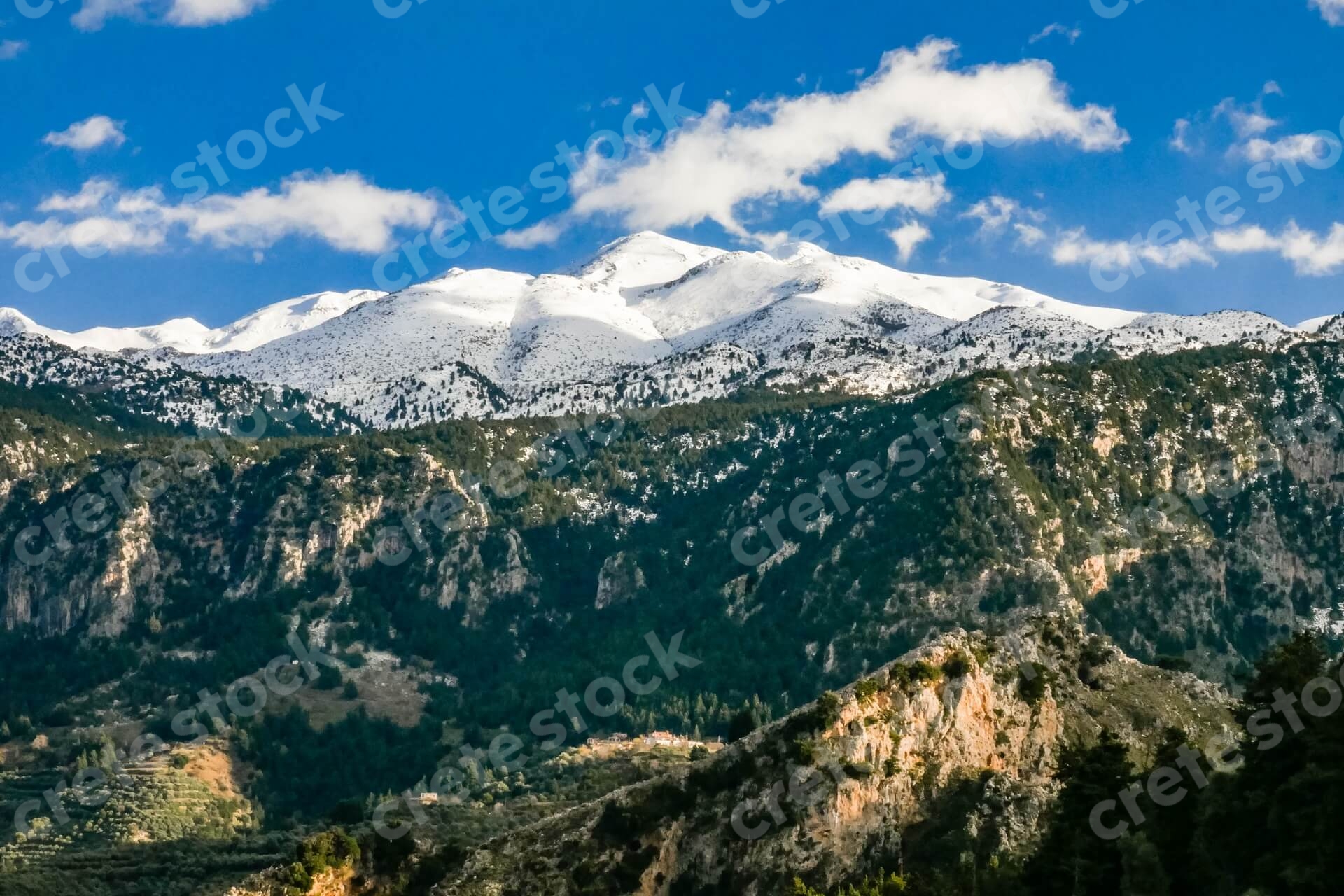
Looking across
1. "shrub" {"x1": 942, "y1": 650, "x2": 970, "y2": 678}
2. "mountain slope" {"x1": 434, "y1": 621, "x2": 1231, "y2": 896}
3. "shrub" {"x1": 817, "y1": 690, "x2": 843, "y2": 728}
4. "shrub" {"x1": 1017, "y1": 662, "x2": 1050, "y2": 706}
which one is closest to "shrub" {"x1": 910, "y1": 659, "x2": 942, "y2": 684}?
"mountain slope" {"x1": 434, "y1": 621, "x2": 1231, "y2": 896}

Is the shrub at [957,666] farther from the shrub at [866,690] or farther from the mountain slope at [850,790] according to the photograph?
the shrub at [866,690]

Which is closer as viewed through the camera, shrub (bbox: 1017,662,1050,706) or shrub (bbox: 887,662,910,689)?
shrub (bbox: 887,662,910,689)

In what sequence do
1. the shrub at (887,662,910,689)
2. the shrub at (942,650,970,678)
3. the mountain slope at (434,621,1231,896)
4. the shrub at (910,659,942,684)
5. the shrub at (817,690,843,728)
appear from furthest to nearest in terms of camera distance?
the shrub at (942,650,970,678) < the shrub at (910,659,942,684) < the shrub at (887,662,910,689) < the shrub at (817,690,843,728) < the mountain slope at (434,621,1231,896)

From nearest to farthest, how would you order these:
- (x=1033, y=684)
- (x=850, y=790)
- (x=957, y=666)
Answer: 1. (x=850, y=790)
2. (x=957, y=666)
3. (x=1033, y=684)

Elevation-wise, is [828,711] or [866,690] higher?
[866,690]

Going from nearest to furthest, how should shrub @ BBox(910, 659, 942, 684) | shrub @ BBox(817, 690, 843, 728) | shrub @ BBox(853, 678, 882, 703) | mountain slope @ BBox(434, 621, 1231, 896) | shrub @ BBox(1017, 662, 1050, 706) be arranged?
mountain slope @ BBox(434, 621, 1231, 896) → shrub @ BBox(817, 690, 843, 728) → shrub @ BBox(853, 678, 882, 703) → shrub @ BBox(910, 659, 942, 684) → shrub @ BBox(1017, 662, 1050, 706)

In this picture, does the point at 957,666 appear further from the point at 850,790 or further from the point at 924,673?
the point at 850,790

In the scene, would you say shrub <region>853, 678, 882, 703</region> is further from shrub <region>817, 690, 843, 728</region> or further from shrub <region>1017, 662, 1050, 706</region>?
shrub <region>1017, 662, 1050, 706</region>

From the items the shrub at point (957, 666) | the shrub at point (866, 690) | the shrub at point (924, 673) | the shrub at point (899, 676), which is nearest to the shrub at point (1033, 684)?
the shrub at point (957, 666)

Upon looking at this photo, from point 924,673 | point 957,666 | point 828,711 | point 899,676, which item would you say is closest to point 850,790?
point 828,711

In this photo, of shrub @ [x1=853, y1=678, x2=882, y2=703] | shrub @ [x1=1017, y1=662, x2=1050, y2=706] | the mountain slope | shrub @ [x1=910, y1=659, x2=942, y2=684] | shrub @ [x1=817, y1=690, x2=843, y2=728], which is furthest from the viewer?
shrub @ [x1=1017, y1=662, x2=1050, y2=706]

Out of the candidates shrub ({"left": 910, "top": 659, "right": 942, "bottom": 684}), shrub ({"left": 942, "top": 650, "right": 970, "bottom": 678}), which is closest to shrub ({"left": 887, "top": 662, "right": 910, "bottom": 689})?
shrub ({"left": 910, "top": 659, "right": 942, "bottom": 684})

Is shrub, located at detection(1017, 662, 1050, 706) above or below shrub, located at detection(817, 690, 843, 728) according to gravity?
below

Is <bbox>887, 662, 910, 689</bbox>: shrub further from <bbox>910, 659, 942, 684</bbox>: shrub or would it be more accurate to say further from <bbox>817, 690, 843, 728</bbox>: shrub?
<bbox>817, 690, 843, 728</bbox>: shrub
